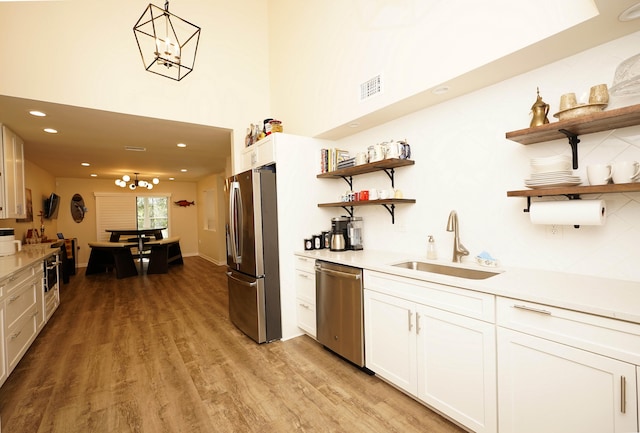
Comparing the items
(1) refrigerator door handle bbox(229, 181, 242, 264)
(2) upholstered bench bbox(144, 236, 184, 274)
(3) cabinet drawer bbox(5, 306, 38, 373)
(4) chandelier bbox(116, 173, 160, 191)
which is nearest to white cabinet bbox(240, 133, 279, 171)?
(1) refrigerator door handle bbox(229, 181, 242, 264)

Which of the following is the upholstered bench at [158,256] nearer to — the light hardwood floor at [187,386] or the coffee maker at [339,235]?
the light hardwood floor at [187,386]

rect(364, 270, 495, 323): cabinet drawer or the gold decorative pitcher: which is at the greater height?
the gold decorative pitcher

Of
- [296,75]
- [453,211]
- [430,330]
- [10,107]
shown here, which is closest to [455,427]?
[430,330]

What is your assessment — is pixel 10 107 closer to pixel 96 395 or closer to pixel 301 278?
pixel 96 395

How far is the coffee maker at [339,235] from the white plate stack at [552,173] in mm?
1664

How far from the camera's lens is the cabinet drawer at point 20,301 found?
240cm

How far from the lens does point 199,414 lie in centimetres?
192

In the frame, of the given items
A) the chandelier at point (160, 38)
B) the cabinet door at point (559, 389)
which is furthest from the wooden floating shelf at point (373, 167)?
the chandelier at point (160, 38)

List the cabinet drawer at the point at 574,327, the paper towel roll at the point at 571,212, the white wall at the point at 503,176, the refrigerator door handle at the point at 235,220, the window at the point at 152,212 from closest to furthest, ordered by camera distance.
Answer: the cabinet drawer at the point at 574,327 < the paper towel roll at the point at 571,212 < the white wall at the point at 503,176 < the refrigerator door handle at the point at 235,220 < the window at the point at 152,212

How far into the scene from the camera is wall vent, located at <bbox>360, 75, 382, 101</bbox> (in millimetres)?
2455

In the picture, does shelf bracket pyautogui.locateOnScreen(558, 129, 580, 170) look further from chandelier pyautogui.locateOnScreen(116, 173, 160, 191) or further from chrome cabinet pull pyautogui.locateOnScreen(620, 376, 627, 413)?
chandelier pyautogui.locateOnScreen(116, 173, 160, 191)

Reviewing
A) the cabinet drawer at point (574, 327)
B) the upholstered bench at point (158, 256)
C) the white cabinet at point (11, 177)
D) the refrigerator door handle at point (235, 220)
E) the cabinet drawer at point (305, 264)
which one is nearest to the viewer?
the cabinet drawer at point (574, 327)

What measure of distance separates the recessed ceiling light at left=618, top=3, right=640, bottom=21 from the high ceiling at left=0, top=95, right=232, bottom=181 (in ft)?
12.0

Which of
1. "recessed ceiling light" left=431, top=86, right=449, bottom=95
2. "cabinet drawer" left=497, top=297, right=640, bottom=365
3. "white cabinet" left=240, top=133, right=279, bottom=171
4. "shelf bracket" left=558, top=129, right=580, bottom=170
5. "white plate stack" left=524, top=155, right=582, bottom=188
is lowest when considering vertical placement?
"cabinet drawer" left=497, top=297, right=640, bottom=365
